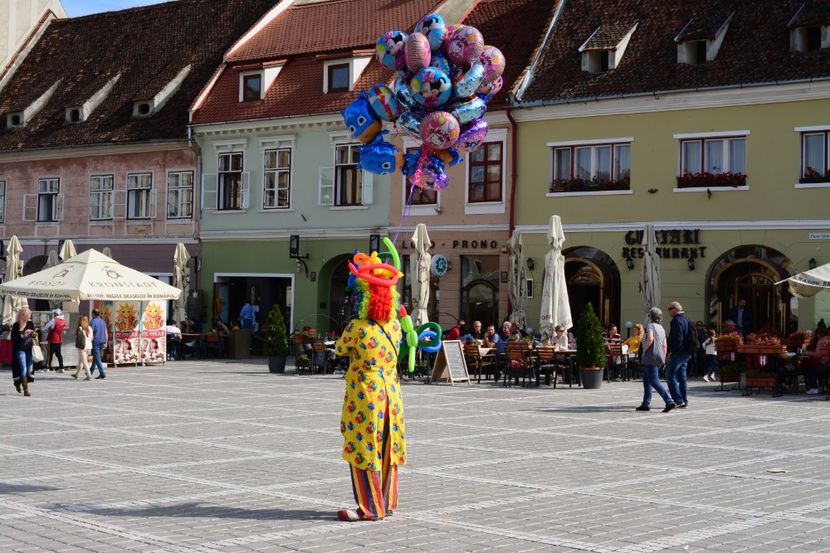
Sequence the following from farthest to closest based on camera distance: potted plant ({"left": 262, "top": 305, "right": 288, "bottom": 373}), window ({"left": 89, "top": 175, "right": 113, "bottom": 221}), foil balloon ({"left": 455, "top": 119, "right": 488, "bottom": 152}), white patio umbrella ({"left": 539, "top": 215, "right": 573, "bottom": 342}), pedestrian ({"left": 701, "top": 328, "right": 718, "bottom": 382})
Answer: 1. window ({"left": 89, "top": 175, "right": 113, "bottom": 221})
2. potted plant ({"left": 262, "top": 305, "right": 288, "bottom": 373})
3. pedestrian ({"left": 701, "top": 328, "right": 718, "bottom": 382})
4. white patio umbrella ({"left": 539, "top": 215, "right": 573, "bottom": 342})
5. foil balloon ({"left": 455, "top": 119, "right": 488, "bottom": 152})

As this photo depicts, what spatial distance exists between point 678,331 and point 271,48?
2324cm

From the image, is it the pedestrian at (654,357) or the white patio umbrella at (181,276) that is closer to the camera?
the pedestrian at (654,357)

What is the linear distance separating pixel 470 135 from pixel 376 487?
4802mm

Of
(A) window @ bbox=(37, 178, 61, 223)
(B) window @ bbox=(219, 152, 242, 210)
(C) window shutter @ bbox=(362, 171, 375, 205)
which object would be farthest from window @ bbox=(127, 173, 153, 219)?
(C) window shutter @ bbox=(362, 171, 375, 205)

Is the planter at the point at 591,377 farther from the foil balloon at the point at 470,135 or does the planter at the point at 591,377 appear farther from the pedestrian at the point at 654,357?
the foil balloon at the point at 470,135

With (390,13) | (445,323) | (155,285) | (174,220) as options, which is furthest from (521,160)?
(174,220)

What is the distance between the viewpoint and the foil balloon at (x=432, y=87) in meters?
12.6

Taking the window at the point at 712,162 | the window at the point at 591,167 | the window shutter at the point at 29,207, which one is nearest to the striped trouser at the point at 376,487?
the window at the point at 712,162

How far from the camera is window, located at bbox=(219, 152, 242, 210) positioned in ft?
125

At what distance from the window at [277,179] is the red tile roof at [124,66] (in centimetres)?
335

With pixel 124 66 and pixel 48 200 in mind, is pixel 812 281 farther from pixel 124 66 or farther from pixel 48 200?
pixel 48 200

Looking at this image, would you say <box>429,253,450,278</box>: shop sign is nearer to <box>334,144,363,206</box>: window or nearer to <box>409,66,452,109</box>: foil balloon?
<box>334,144,363,206</box>: window

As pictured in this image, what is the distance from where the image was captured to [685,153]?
29.9 metres

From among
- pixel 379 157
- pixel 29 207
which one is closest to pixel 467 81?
pixel 379 157
